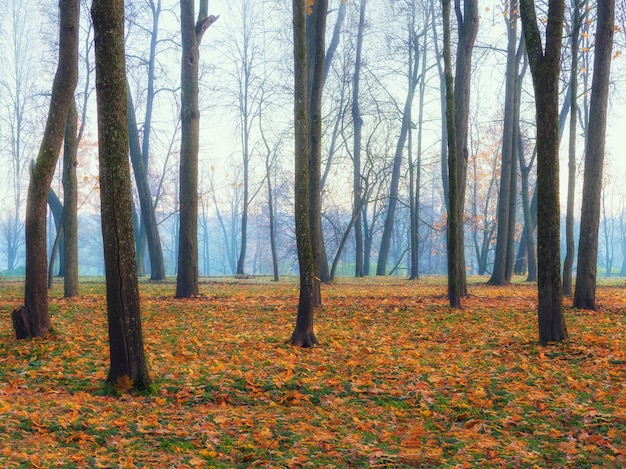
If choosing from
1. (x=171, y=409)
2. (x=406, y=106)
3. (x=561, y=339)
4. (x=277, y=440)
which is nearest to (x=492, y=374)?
(x=561, y=339)

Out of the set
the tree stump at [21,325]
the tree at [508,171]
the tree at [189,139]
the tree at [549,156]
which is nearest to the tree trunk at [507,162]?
the tree at [508,171]

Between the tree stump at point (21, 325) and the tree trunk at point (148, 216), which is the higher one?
the tree trunk at point (148, 216)

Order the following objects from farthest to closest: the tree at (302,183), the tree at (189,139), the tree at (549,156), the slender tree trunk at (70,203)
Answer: the tree at (189,139)
the slender tree trunk at (70,203)
the tree at (302,183)
the tree at (549,156)

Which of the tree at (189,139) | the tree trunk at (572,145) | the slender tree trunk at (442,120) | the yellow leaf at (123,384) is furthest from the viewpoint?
the slender tree trunk at (442,120)

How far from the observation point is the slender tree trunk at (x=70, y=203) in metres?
13.8

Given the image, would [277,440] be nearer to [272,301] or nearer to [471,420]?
[471,420]

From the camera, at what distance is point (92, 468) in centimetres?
452

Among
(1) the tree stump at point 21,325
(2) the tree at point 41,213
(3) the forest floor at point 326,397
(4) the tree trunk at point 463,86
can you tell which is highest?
(4) the tree trunk at point 463,86

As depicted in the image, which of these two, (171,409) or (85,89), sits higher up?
(85,89)

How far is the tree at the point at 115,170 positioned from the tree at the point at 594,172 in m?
8.92

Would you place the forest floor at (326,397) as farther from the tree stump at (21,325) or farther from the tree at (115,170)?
the tree at (115,170)

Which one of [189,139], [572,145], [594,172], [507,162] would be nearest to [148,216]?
[189,139]

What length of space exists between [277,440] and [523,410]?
2609 mm

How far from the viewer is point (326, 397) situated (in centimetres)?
670
